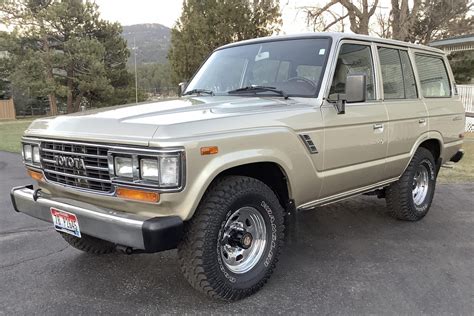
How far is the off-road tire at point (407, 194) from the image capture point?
16.7 ft

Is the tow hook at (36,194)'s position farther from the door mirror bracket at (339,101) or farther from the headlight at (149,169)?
the door mirror bracket at (339,101)

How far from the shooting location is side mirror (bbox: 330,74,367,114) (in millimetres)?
3695

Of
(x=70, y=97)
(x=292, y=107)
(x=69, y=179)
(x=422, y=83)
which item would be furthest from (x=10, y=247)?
(x=70, y=97)

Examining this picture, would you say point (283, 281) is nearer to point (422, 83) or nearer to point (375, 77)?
point (375, 77)

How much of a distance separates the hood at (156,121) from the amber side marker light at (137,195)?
31cm

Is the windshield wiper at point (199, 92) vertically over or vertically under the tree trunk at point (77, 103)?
over

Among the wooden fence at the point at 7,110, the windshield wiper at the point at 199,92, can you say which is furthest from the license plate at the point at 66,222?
the wooden fence at the point at 7,110

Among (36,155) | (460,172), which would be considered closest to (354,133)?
(36,155)

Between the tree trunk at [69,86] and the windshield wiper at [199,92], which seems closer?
the windshield wiper at [199,92]

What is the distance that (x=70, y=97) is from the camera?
28.0m

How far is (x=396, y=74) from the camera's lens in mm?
4836

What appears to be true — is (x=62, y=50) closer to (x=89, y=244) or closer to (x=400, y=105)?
(x=89, y=244)

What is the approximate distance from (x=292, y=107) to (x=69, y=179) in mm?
1777

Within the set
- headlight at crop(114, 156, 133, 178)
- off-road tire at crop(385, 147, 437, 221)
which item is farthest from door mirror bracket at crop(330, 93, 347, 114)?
headlight at crop(114, 156, 133, 178)
